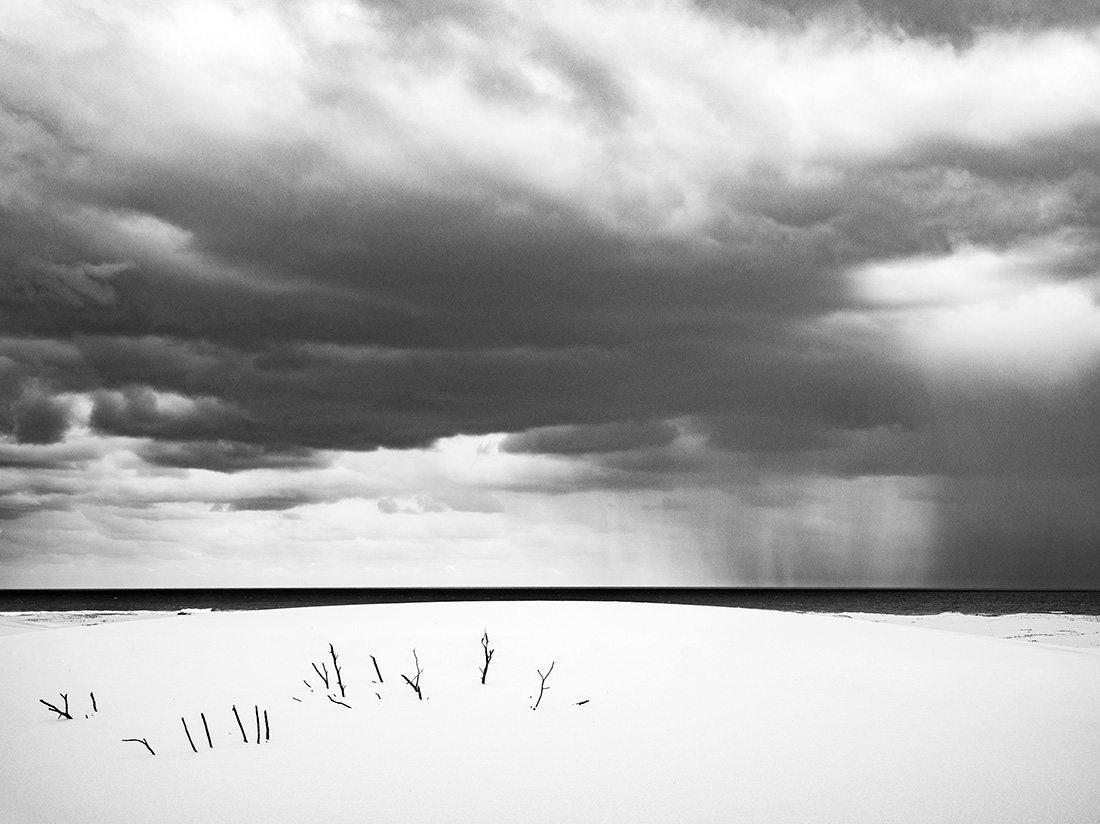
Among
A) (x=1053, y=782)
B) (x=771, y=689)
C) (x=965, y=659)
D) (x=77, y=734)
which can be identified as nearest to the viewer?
(x=1053, y=782)

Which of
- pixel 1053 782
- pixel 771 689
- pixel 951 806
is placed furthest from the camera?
pixel 771 689

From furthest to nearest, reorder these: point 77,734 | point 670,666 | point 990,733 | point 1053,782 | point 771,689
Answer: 1. point 670,666
2. point 771,689
3. point 77,734
4. point 990,733
5. point 1053,782

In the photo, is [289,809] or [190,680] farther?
[190,680]

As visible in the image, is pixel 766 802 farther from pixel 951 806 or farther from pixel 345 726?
pixel 345 726

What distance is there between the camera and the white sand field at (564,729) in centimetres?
625

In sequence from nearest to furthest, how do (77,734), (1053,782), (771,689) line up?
(1053,782) < (77,734) < (771,689)

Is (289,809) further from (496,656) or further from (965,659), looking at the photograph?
(965,659)

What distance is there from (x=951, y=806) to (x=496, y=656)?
6.34 meters

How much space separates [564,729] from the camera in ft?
25.8

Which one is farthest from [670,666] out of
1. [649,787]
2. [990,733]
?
[649,787]

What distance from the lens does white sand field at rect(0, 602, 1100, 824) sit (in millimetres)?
Answer: 6246

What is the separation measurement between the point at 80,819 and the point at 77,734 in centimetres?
279

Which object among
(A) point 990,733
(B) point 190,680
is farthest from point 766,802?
(B) point 190,680

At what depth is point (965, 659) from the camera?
1180cm
